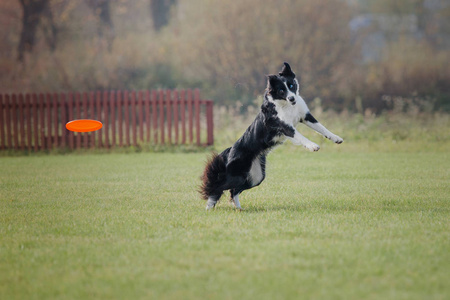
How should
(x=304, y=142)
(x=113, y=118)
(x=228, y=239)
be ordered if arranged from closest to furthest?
(x=228, y=239)
(x=304, y=142)
(x=113, y=118)

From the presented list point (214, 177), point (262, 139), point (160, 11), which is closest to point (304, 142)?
point (262, 139)

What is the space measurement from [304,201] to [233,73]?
49.3 feet

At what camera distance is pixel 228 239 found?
4.42 metres

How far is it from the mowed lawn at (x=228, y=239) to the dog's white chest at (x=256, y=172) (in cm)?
37

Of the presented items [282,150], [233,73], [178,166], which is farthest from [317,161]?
[233,73]

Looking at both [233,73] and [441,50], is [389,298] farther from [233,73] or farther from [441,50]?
[441,50]

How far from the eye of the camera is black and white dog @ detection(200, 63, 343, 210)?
543cm

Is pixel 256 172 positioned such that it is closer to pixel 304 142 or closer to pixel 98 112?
pixel 304 142

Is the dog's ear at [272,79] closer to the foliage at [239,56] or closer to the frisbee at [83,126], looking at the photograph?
the frisbee at [83,126]

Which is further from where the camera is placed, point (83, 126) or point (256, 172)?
point (83, 126)

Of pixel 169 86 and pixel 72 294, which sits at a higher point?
pixel 169 86

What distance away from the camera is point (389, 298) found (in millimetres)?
2969

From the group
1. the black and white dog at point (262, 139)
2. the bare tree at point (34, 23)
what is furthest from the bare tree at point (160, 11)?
the black and white dog at point (262, 139)

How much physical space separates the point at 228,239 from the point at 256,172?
146 centimetres
